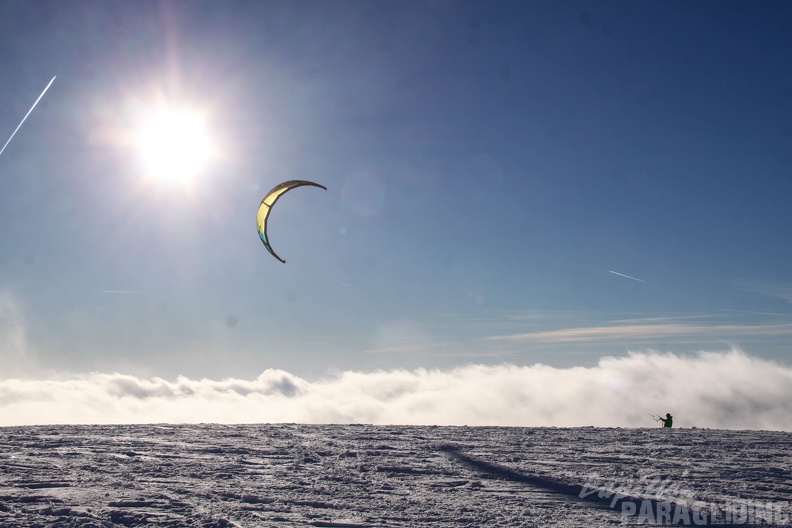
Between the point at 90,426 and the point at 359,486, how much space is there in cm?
1070

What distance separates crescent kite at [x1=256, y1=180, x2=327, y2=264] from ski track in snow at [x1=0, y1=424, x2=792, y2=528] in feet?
29.9

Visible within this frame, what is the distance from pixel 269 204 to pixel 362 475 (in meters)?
14.4

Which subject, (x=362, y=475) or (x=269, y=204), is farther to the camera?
(x=269, y=204)

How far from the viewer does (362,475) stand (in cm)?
949

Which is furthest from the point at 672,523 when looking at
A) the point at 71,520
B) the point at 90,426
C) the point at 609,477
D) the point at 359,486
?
the point at 90,426

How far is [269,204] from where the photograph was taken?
70.8ft

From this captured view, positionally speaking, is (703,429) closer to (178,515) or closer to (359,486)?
(359,486)

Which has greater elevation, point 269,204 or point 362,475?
point 269,204

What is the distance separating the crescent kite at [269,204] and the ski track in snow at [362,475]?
910 cm

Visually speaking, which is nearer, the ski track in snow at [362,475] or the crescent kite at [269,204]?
the ski track in snow at [362,475]

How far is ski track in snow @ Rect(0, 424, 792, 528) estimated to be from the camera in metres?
7.15

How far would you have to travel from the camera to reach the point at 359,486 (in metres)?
8.73

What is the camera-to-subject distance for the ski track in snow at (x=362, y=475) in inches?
282

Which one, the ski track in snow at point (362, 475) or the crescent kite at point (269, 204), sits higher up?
the crescent kite at point (269, 204)
